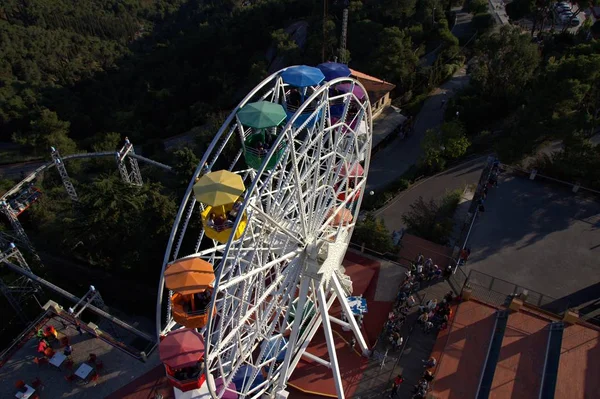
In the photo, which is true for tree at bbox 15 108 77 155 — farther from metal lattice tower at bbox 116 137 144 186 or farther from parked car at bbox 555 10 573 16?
parked car at bbox 555 10 573 16

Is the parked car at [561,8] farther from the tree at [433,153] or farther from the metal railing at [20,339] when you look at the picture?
the metal railing at [20,339]

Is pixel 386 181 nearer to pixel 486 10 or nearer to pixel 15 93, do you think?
pixel 486 10

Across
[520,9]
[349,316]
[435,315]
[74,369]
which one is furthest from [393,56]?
[74,369]

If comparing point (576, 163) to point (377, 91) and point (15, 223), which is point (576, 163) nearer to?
point (377, 91)

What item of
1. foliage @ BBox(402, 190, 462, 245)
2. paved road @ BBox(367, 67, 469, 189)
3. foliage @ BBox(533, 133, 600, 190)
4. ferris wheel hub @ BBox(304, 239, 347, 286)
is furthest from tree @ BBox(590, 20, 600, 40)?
ferris wheel hub @ BBox(304, 239, 347, 286)

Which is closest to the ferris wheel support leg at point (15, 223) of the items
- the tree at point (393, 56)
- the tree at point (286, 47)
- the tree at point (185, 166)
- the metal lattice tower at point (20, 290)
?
the metal lattice tower at point (20, 290)

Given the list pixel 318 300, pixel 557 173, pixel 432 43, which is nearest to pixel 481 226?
pixel 557 173

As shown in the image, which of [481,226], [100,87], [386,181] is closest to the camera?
[481,226]
